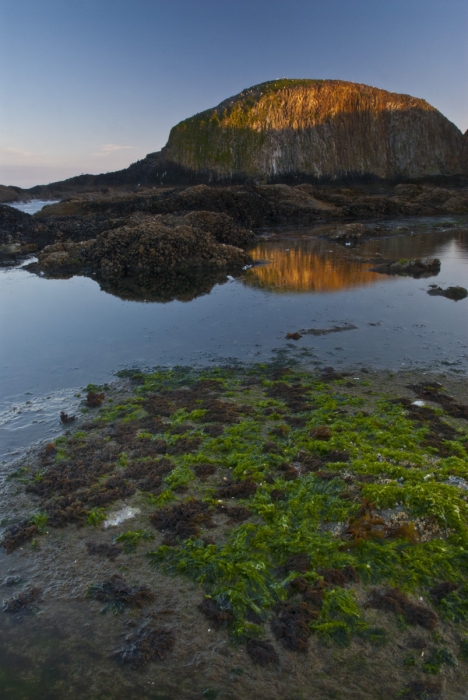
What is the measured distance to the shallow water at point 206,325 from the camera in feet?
19.8

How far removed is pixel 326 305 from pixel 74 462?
6.16 meters

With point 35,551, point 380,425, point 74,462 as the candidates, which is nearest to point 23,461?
point 74,462

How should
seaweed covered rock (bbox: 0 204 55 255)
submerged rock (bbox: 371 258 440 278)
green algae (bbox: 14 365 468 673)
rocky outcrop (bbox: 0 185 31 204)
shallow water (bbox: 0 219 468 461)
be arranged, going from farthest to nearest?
rocky outcrop (bbox: 0 185 31 204) → seaweed covered rock (bbox: 0 204 55 255) → submerged rock (bbox: 371 258 440 278) → shallow water (bbox: 0 219 468 461) → green algae (bbox: 14 365 468 673)

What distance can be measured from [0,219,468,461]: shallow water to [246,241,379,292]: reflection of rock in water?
0.03 metres

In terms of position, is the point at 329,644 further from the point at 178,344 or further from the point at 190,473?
the point at 178,344

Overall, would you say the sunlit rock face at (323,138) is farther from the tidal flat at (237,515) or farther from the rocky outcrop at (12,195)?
the tidal flat at (237,515)

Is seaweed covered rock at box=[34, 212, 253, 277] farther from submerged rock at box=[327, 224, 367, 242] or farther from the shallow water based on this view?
submerged rock at box=[327, 224, 367, 242]

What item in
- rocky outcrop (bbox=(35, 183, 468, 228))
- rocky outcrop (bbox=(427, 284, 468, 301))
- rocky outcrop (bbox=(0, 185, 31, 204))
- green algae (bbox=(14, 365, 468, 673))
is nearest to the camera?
green algae (bbox=(14, 365, 468, 673))

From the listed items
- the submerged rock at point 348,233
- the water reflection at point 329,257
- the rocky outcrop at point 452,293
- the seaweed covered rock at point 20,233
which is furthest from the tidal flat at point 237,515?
the seaweed covered rock at point 20,233

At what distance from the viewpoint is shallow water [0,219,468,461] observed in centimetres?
603

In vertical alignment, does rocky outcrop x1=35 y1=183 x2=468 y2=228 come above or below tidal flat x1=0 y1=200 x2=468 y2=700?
above

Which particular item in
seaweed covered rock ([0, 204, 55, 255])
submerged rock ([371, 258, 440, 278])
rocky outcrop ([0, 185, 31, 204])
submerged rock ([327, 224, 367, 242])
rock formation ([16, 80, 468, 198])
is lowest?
submerged rock ([371, 258, 440, 278])

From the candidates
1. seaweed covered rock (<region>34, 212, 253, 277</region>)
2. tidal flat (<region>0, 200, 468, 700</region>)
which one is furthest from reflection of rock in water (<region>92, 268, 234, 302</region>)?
tidal flat (<region>0, 200, 468, 700</region>)

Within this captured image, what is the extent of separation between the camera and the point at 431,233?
62.4ft
